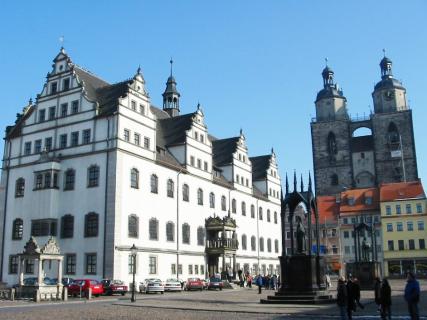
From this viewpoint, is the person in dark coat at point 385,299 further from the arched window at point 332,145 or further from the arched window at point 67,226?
the arched window at point 332,145

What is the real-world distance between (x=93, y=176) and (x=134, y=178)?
3.67 m

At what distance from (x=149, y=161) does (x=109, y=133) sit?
544 cm

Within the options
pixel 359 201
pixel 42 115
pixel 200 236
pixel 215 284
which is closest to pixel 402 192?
pixel 359 201

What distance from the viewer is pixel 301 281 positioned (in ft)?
92.4

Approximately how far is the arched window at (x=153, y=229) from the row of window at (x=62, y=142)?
961cm

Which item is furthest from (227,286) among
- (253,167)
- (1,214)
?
(253,167)

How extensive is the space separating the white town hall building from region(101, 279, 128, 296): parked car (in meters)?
2.26

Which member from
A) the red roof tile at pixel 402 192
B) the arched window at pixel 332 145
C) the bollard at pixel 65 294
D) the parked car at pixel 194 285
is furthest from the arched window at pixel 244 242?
the arched window at pixel 332 145

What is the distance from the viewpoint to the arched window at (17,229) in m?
48.2

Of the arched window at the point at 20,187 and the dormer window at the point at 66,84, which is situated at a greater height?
the dormer window at the point at 66,84

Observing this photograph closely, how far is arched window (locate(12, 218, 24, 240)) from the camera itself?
48219 millimetres

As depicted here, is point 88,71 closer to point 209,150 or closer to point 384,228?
point 209,150

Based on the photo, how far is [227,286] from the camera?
5078 cm

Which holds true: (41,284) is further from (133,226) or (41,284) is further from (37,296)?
(133,226)
